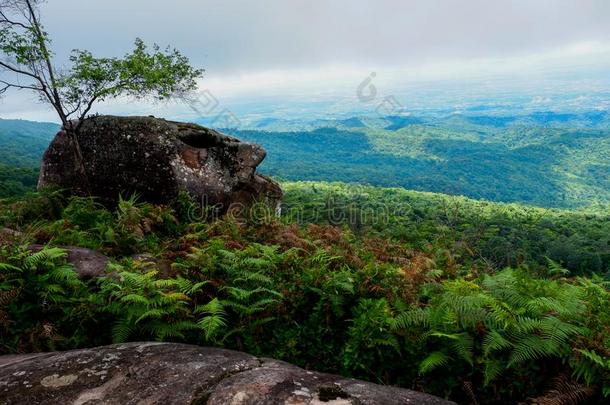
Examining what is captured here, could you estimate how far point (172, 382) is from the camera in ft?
11.7

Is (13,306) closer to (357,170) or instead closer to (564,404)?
(564,404)

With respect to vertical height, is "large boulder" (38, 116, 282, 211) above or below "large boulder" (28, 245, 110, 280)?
above

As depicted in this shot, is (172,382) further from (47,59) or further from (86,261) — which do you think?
(47,59)

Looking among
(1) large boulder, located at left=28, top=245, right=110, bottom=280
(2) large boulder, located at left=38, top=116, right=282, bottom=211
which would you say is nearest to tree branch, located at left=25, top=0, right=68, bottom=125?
(2) large boulder, located at left=38, top=116, right=282, bottom=211

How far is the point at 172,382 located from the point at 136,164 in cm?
1103

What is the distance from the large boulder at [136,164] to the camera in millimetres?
13094

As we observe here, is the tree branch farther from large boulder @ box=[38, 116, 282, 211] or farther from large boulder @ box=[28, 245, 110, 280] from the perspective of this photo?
large boulder @ box=[28, 245, 110, 280]

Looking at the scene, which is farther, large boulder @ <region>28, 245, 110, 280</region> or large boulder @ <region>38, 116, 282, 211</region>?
large boulder @ <region>38, 116, 282, 211</region>

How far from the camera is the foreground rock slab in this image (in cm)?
332

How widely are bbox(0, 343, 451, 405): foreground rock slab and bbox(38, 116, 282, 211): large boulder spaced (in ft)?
30.5

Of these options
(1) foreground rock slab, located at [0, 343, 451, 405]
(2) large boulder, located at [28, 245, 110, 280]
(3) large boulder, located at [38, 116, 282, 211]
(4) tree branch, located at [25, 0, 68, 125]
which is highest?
(4) tree branch, located at [25, 0, 68, 125]

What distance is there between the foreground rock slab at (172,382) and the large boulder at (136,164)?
30.5 feet

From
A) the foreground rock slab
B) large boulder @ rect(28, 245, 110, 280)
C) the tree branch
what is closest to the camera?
the foreground rock slab

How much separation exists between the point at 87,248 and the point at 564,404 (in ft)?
25.8
